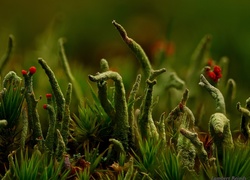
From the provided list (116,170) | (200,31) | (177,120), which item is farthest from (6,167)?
(200,31)

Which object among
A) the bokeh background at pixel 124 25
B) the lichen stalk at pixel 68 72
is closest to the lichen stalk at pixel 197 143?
the lichen stalk at pixel 68 72

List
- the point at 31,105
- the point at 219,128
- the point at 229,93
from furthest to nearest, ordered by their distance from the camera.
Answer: the point at 229,93 → the point at 31,105 → the point at 219,128

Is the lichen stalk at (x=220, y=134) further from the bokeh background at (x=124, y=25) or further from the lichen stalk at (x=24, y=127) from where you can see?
the bokeh background at (x=124, y=25)

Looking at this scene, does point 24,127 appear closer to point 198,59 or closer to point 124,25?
point 198,59

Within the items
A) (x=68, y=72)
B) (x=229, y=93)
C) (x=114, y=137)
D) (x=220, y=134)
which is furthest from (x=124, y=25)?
(x=220, y=134)

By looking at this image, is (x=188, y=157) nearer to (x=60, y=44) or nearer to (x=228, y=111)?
(x=228, y=111)
